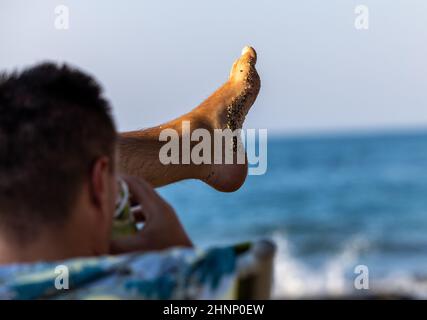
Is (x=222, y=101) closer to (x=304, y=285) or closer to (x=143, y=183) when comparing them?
(x=143, y=183)

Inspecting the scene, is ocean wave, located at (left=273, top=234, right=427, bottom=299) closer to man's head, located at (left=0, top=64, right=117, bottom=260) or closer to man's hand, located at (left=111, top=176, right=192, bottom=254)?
man's hand, located at (left=111, top=176, right=192, bottom=254)

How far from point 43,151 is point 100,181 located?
Result: 7 centimetres

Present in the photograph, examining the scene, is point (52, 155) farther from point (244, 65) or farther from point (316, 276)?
point (316, 276)

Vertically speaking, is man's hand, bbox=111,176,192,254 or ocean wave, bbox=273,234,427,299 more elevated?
ocean wave, bbox=273,234,427,299

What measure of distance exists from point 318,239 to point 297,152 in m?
10.8

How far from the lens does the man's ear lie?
82cm

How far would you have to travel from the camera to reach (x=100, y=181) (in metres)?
0.83

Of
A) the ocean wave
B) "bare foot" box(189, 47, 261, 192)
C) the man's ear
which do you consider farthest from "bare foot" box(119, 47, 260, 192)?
the ocean wave

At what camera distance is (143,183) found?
38.6 inches

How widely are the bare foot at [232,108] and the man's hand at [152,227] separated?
3.35 feet

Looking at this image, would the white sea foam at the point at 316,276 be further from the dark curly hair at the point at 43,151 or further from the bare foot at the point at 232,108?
the dark curly hair at the point at 43,151

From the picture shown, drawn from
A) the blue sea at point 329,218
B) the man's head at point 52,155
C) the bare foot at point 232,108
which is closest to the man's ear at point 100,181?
the man's head at point 52,155

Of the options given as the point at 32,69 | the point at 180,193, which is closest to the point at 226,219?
the point at 180,193

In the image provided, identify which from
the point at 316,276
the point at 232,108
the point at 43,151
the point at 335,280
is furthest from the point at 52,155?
the point at 316,276
